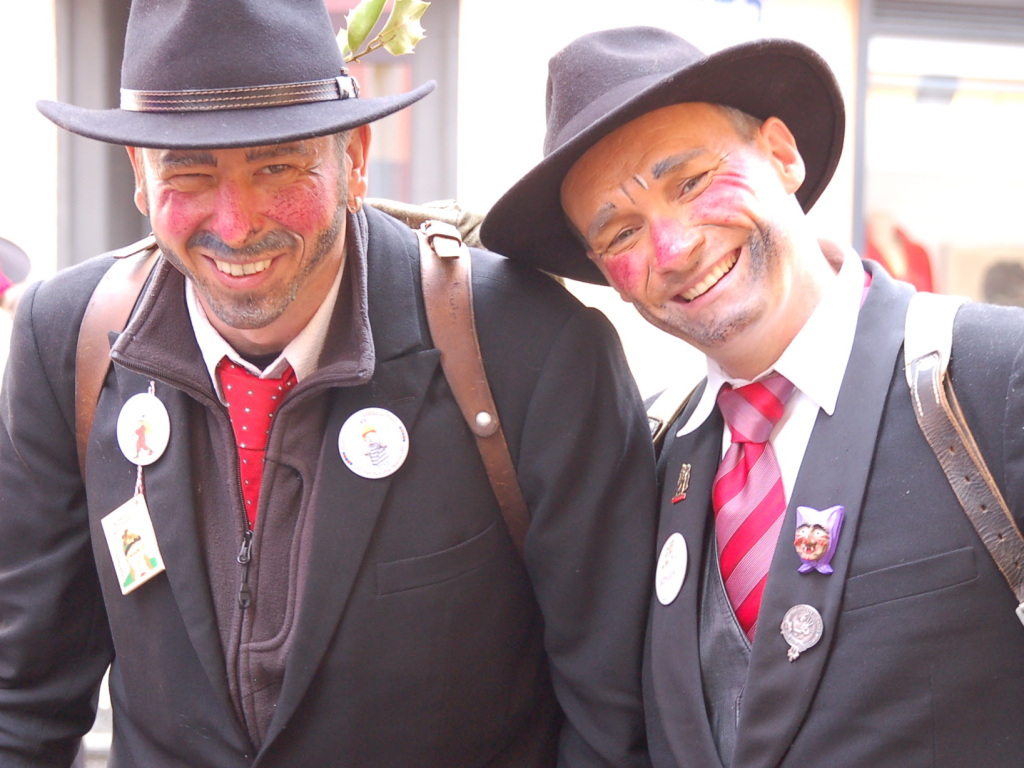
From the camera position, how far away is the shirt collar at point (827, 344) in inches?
84.4

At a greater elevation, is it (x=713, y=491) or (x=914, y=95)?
(x=914, y=95)

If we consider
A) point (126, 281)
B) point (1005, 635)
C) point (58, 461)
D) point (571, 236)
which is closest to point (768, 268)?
point (571, 236)

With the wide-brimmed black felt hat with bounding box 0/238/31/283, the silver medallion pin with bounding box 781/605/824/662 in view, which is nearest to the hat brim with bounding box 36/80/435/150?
the silver medallion pin with bounding box 781/605/824/662

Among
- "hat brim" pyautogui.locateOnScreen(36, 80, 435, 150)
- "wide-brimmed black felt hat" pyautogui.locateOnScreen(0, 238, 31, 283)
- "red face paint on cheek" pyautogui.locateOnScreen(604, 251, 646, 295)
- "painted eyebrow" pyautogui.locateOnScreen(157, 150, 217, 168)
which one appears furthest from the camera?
"wide-brimmed black felt hat" pyautogui.locateOnScreen(0, 238, 31, 283)

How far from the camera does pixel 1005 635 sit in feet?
6.08

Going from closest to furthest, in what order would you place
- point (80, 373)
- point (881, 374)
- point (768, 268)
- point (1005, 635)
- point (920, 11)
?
1. point (1005, 635)
2. point (881, 374)
3. point (768, 268)
4. point (80, 373)
5. point (920, 11)

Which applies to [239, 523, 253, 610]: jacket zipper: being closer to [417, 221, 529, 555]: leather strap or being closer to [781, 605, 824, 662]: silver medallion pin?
[417, 221, 529, 555]: leather strap

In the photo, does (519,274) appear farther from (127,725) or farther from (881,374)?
(127,725)

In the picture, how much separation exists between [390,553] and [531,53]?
3.29 metres

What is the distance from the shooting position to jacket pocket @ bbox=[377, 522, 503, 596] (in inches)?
91.3

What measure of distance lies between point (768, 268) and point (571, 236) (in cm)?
49

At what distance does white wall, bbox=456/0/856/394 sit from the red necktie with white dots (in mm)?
2812

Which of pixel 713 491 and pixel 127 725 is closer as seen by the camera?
pixel 713 491

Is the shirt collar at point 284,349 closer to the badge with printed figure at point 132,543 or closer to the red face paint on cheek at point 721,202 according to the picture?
the badge with printed figure at point 132,543
